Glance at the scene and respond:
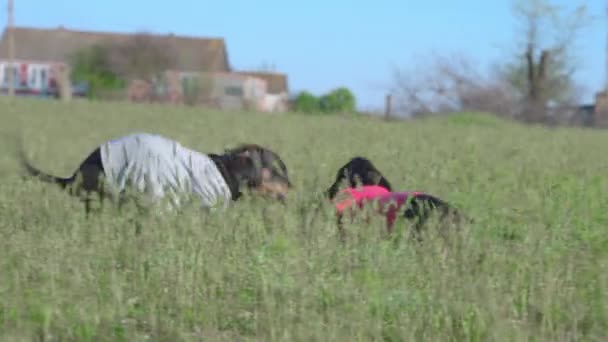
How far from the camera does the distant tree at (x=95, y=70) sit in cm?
6300

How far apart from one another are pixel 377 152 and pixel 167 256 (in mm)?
8770

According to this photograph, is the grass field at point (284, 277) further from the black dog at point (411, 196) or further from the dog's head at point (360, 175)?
the dog's head at point (360, 175)

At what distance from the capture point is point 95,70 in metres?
64.2

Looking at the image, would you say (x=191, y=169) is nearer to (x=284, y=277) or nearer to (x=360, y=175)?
(x=360, y=175)

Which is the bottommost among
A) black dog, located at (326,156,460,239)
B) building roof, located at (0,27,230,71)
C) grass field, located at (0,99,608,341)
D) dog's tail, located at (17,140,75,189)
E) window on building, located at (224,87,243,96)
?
grass field, located at (0,99,608,341)

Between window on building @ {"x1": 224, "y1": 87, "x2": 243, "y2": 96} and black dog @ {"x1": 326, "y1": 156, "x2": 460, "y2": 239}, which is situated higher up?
window on building @ {"x1": 224, "y1": 87, "x2": 243, "y2": 96}

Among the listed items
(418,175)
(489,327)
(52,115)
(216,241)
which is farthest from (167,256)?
(52,115)

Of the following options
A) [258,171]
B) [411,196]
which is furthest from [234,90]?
[411,196]

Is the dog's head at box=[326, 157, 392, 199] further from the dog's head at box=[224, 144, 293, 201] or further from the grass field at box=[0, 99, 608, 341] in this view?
the grass field at box=[0, 99, 608, 341]

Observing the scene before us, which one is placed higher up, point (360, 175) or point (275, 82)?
point (275, 82)

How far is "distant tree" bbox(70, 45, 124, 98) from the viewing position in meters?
63.0

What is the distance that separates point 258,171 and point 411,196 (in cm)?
108

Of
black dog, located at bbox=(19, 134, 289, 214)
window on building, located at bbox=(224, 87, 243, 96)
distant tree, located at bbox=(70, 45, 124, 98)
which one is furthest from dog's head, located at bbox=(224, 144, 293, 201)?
window on building, located at bbox=(224, 87, 243, 96)

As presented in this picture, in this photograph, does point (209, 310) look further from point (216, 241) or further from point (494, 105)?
point (494, 105)
